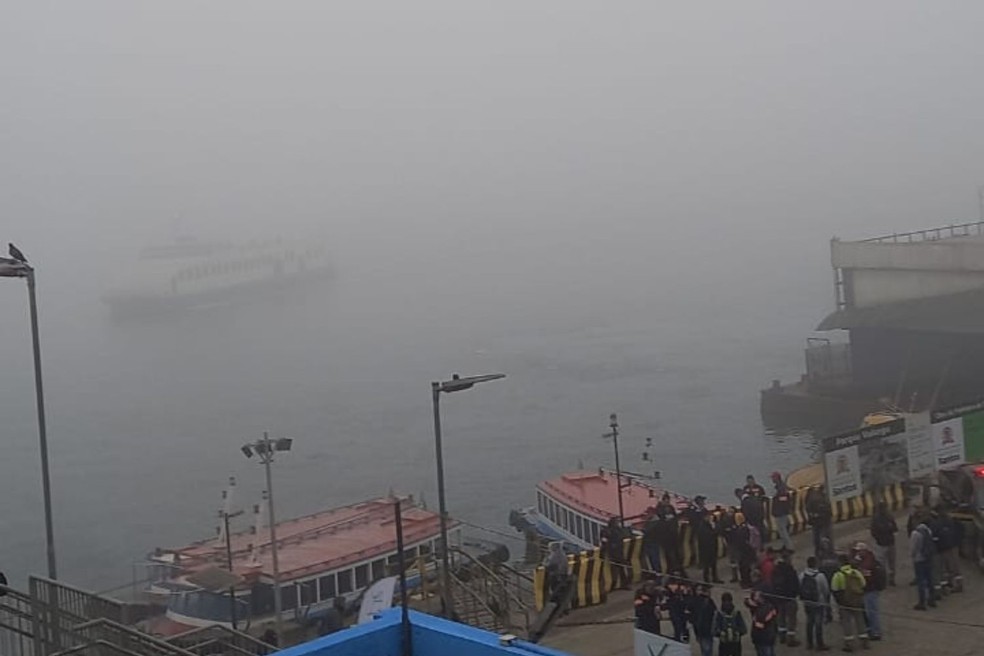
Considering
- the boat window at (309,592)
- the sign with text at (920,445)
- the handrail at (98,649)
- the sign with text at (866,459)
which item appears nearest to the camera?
the handrail at (98,649)

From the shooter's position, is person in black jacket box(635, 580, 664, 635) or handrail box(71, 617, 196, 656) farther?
person in black jacket box(635, 580, 664, 635)

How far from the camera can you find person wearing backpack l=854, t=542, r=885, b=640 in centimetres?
435

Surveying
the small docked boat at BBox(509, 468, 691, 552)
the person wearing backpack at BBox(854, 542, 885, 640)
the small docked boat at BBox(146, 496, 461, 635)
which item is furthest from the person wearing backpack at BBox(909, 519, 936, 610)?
the small docked boat at BBox(509, 468, 691, 552)

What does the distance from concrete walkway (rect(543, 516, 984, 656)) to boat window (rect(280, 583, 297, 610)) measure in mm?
5428

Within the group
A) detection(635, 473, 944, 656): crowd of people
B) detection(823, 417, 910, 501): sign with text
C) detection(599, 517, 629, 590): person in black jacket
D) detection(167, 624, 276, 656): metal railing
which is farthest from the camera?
detection(823, 417, 910, 501): sign with text

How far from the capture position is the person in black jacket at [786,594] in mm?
4402

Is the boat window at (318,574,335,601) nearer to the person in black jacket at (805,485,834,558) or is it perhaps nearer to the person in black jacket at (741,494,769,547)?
the person in black jacket at (741,494,769,547)

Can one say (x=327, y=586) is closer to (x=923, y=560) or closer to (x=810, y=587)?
(x=923, y=560)

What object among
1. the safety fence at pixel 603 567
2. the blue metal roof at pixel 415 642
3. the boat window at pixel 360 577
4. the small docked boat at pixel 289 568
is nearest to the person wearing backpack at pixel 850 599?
the safety fence at pixel 603 567

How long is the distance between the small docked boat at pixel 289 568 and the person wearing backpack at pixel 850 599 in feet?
16.9

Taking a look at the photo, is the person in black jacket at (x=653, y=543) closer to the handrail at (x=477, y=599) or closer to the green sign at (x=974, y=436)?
the handrail at (x=477, y=599)

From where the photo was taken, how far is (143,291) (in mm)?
55000

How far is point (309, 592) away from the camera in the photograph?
10.6 meters

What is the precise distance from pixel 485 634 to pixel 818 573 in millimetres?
1815
